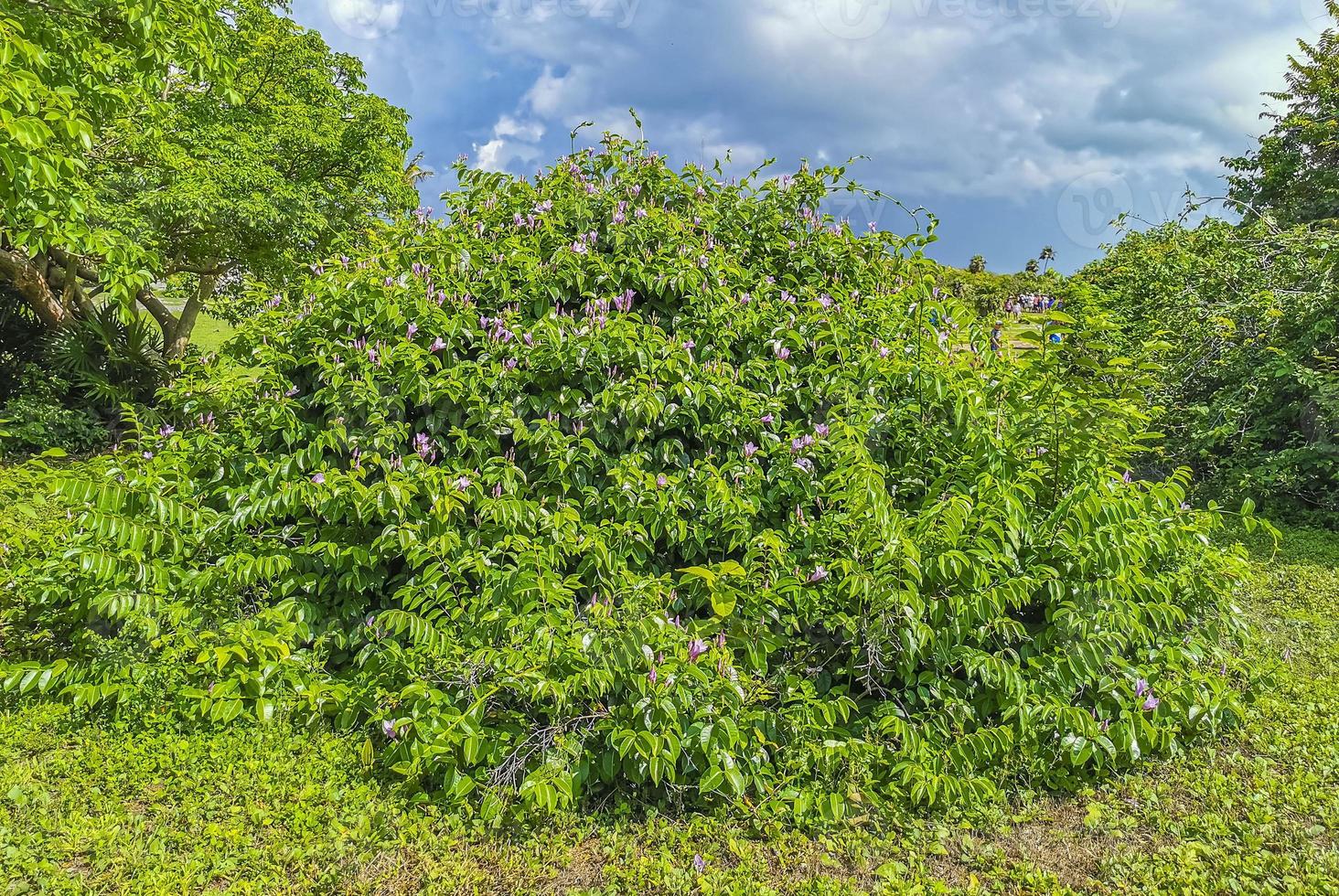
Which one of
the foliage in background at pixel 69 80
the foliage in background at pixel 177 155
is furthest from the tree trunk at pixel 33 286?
the foliage in background at pixel 69 80

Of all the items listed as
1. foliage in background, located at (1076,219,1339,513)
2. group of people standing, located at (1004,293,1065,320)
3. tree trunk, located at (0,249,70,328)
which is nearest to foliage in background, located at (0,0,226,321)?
tree trunk, located at (0,249,70,328)

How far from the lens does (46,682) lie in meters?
3.16

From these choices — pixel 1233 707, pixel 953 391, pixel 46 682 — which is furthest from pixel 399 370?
pixel 1233 707

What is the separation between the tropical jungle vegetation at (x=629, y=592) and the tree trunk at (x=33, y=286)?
540cm

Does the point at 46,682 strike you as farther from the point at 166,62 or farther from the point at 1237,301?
the point at 1237,301

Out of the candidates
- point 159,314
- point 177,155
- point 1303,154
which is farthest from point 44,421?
point 1303,154

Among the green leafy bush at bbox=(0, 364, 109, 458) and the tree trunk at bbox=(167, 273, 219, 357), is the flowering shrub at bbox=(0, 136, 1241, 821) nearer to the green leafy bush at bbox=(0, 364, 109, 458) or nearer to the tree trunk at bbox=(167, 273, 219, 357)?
the green leafy bush at bbox=(0, 364, 109, 458)

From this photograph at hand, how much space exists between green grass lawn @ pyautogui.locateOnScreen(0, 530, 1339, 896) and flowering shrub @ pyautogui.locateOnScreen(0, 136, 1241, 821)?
15 cm

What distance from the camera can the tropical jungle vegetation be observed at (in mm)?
2723

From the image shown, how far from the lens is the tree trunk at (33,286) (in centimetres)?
880

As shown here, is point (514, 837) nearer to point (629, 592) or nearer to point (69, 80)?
point (629, 592)

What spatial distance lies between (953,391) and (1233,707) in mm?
1892

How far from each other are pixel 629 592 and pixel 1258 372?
7.42 meters

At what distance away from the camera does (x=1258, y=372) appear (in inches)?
283
